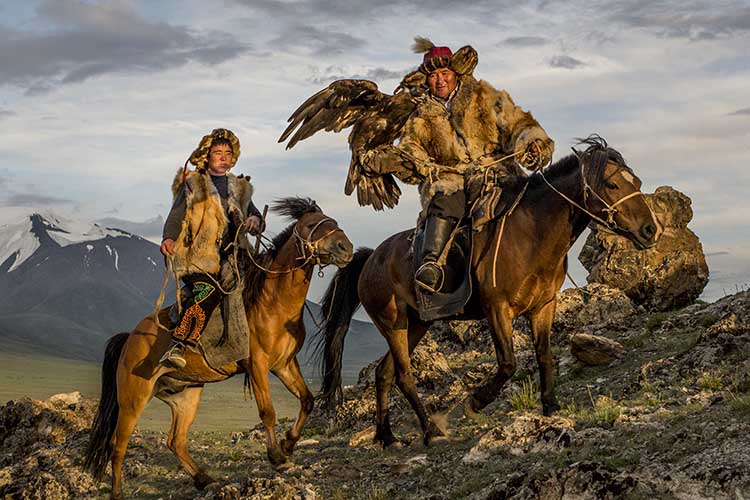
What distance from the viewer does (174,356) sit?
1068 cm

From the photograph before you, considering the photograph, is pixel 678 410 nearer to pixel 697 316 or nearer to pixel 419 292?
pixel 419 292

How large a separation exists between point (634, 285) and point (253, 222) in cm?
836

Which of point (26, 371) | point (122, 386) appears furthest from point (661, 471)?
point (26, 371)

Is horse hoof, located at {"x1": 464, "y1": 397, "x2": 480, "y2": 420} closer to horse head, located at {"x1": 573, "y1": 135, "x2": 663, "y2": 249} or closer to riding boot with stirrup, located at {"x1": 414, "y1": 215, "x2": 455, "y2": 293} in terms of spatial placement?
riding boot with stirrup, located at {"x1": 414, "y1": 215, "x2": 455, "y2": 293}

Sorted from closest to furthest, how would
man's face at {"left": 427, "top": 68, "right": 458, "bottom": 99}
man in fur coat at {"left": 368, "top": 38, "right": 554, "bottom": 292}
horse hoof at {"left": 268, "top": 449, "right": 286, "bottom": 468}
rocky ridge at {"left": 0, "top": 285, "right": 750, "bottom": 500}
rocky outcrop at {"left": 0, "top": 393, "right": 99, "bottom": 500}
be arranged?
rocky ridge at {"left": 0, "top": 285, "right": 750, "bottom": 500}
man in fur coat at {"left": 368, "top": 38, "right": 554, "bottom": 292}
horse hoof at {"left": 268, "top": 449, "right": 286, "bottom": 468}
man's face at {"left": 427, "top": 68, "right": 458, "bottom": 99}
rocky outcrop at {"left": 0, "top": 393, "right": 99, "bottom": 500}

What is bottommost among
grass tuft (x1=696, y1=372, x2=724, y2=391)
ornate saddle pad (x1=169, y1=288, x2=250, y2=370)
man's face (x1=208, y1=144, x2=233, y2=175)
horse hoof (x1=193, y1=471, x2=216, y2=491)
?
horse hoof (x1=193, y1=471, x2=216, y2=491)

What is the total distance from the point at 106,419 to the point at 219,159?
336 cm

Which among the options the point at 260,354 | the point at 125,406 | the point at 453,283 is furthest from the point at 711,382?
the point at 125,406

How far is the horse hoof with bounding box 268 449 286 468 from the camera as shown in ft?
34.4

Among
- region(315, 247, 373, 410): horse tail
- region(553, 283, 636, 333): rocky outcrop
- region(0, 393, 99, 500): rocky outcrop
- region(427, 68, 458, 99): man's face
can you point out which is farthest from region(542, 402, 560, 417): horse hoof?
region(553, 283, 636, 333): rocky outcrop

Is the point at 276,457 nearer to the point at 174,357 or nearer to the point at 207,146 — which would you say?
the point at 174,357

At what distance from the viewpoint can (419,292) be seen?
10.5 metres

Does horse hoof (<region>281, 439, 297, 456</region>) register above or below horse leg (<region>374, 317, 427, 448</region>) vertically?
below

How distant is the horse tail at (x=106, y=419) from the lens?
1140 cm
